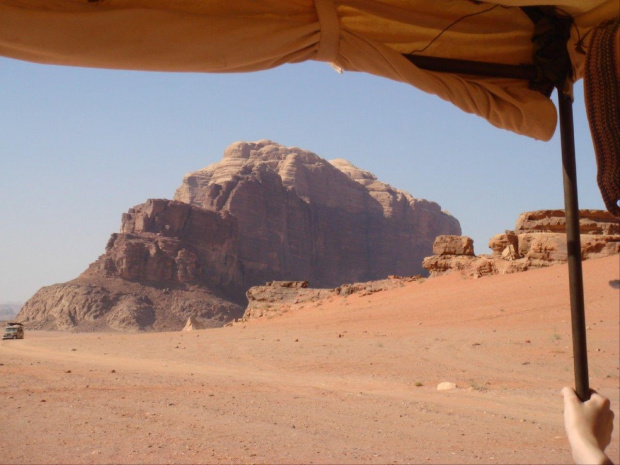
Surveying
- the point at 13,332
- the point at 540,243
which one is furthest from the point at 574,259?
the point at 13,332

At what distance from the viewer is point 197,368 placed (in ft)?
33.6

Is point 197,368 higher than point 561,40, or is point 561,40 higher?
point 561,40

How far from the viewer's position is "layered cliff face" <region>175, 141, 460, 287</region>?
73750 mm

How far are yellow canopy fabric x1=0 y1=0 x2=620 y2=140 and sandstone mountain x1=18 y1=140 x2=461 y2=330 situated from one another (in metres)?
42.6

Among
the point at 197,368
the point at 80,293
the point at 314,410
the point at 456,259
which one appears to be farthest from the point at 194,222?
the point at 314,410

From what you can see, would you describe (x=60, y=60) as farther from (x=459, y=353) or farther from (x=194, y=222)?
(x=194, y=222)

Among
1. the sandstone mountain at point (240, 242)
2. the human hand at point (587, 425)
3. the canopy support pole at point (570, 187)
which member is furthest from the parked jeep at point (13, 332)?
the human hand at point (587, 425)

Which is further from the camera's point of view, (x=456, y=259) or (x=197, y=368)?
(x=456, y=259)

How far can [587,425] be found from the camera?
203 cm

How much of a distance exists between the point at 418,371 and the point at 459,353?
1.79 m

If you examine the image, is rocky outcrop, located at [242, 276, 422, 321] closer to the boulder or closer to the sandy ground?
the boulder

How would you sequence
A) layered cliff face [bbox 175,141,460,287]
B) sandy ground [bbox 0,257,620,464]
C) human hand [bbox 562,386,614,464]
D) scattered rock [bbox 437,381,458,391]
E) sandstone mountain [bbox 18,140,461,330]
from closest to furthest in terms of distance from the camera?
human hand [bbox 562,386,614,464] → sandy ground [bbox 0,257,620,464] → scattered rock [bbox 437,381,458,391] → sandstone mountain [bbox 18,140,461,330] → layered cliff face [bbox 175,141,460,287]

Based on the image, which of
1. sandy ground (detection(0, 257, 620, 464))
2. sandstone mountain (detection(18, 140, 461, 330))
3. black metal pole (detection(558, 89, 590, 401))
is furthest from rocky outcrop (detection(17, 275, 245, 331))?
black metal pole (detection(558, 89, 590, 401))

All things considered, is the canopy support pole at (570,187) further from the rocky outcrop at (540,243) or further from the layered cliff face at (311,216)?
the layered cliff face at (311,216)
